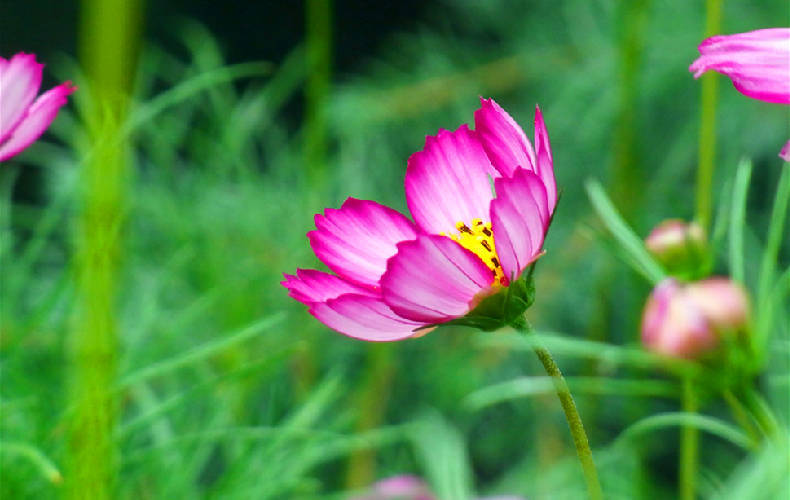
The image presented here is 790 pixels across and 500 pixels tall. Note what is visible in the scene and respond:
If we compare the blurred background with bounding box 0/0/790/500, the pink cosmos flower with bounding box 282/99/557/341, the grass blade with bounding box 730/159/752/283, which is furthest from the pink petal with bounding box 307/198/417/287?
the blurred background with bounding box 0/0/790/500

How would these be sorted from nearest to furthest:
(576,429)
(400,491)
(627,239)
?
(576,429)
(627,239)
(400,491)

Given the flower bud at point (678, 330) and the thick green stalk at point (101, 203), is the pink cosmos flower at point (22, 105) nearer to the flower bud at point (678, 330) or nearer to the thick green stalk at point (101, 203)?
the thick green stalk at point (101, 203)

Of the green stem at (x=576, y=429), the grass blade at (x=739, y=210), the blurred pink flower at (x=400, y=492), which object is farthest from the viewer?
the blurred pink flower at (x=400, y=492)

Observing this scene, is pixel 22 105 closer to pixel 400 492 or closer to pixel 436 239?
pixel 436 239

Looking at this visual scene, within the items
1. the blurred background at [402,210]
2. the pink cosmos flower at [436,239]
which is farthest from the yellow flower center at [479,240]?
the blurred background at [402,210]

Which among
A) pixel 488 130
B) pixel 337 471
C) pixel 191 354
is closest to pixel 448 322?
pixel 488 130

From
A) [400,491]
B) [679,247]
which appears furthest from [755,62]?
[400,491]

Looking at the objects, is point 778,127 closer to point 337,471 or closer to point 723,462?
point 723,462
